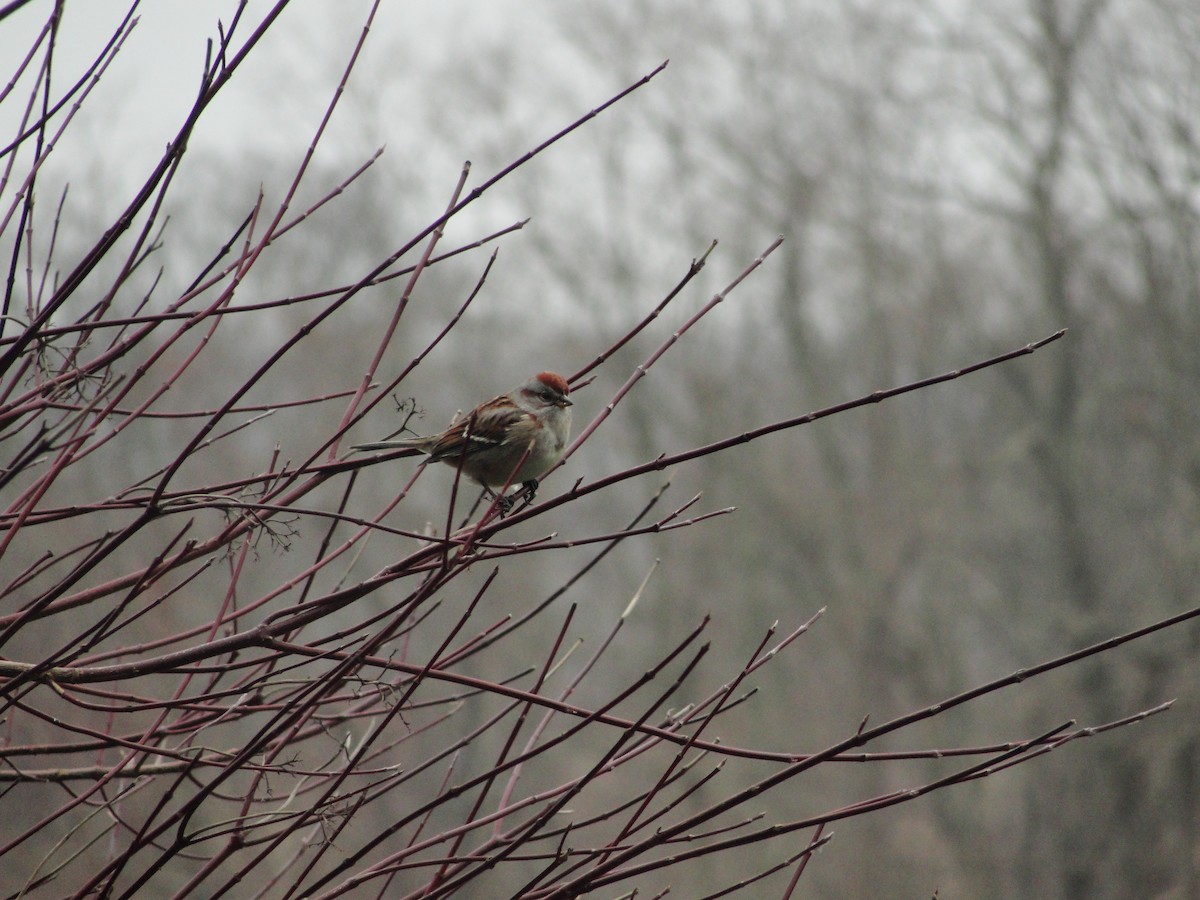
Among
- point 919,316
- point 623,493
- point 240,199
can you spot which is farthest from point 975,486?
point 240,199

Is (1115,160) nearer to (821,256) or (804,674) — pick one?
(821,256)

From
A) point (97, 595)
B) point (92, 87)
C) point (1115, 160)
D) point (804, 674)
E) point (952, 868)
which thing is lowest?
point (952, 868)

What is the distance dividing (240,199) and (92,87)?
20533 millimetres

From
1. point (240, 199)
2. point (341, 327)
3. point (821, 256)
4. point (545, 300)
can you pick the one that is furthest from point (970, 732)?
point (240, 199)

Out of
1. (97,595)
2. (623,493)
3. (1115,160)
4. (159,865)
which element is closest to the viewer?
(159,865)

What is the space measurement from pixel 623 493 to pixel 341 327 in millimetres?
6464

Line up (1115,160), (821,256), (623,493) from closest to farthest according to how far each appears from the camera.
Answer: (1115,160)
(821,256)
(623,493)

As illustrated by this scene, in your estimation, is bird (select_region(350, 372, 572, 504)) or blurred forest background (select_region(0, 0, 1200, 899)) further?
blurred forest background (select_region(0, 0, 1200, 899))

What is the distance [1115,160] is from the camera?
14.2 metres

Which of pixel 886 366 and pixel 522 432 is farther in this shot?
pixel 886 366

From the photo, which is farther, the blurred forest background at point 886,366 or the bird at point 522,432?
the blurred forest background at point 886,366

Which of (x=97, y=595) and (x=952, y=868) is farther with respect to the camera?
(x=952, y=868)

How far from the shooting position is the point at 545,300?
2058 cm

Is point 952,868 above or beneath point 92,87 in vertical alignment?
beneath
